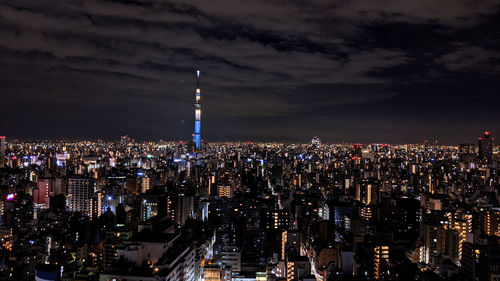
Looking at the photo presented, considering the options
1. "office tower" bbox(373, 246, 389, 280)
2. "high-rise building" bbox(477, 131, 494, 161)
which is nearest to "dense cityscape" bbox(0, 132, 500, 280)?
"office tower" bbox(373, 246, 389, 280)

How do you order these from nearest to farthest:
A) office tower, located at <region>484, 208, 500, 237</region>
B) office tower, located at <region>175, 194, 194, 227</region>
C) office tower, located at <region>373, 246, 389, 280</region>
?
office tower, located at <region>373, 246, 389, 280</region> < office tower, located at <region>484, 208, 500, 237</region> < office tower, located at <region>175, 194, 194, 227</region>

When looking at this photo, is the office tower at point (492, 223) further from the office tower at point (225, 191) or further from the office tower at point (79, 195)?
the office tower at point (79, 195)

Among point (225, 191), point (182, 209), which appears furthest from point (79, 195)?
point (225, 191)

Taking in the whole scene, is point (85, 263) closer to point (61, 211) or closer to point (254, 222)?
point (254, 222)

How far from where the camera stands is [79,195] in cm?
1459

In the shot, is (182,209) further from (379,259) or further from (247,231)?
(379,259)

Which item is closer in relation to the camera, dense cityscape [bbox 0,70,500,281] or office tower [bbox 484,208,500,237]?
dense cityscape [bbox 0,70,500,281]

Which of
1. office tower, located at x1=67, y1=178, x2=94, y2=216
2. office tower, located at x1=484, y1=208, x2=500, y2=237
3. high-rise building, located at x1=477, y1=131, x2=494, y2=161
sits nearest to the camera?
office tower, located at x1=484, y1=208, x2=500, y2=237

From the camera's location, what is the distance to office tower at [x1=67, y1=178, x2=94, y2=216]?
14.5 metres

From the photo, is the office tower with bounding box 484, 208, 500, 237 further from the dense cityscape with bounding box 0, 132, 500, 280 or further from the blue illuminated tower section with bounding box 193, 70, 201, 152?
the blue illuminated tower section with bounding box 193, 70, 201, 152

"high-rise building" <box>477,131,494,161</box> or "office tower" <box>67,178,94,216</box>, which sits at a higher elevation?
Result: "high-rise building" <box>477,131,494,161</box>

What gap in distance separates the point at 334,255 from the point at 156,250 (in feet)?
12.9

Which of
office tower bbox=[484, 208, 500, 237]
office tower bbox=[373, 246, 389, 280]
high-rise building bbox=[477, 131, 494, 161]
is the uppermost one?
high-rise building bbox=[477, 131, 494, 161]

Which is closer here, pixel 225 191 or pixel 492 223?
pixel 492 223
